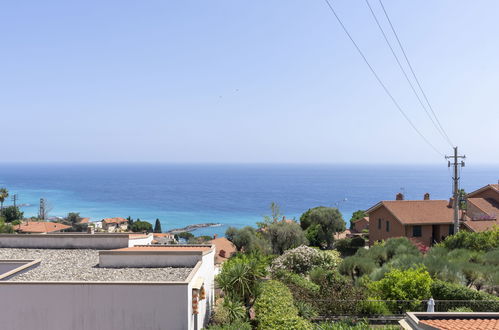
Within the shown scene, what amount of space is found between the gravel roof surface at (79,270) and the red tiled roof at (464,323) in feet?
23.9

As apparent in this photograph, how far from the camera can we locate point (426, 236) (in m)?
34.7

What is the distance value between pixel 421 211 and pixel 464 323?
27.8m

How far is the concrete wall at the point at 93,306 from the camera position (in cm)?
1091

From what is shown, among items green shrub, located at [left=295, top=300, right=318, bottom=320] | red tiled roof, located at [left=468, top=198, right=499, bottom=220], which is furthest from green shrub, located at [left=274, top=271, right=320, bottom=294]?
red tiled roof, located at [left=468, top=198, right=499, bottom=220]

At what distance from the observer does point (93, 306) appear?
431 inches

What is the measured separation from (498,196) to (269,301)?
1398 inches

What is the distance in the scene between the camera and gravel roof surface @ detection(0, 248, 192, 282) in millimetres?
12117

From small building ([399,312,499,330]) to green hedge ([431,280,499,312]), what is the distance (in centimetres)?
543

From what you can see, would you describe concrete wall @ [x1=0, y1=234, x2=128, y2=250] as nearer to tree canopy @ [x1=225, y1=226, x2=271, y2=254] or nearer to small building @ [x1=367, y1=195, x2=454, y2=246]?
small building @ [x1=367, y1=195, x2=454, y2=246]

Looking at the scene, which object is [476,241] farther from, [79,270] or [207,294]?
[79,270]

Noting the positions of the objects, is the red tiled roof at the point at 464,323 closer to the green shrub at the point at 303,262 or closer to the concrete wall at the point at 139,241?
the concrete wall at the point at 139,241

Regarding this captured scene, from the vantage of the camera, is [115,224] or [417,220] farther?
[115,224]

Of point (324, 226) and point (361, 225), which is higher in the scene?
point (324, 226)

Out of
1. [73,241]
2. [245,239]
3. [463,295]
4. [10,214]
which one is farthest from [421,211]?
[10,214]
